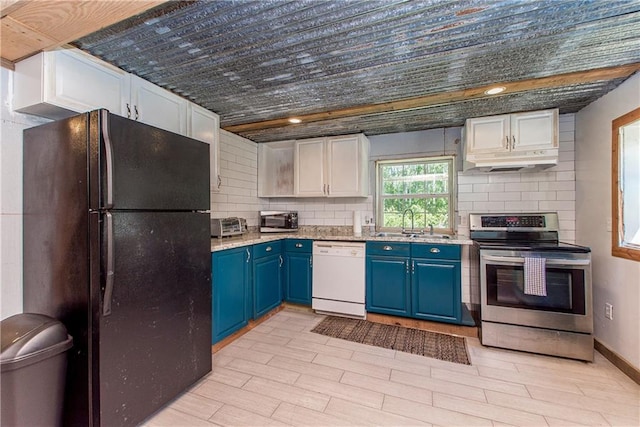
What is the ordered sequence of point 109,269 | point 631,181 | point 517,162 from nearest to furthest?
point 109,269, point 631,181, point 517,162

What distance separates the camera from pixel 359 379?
2072 millimetres

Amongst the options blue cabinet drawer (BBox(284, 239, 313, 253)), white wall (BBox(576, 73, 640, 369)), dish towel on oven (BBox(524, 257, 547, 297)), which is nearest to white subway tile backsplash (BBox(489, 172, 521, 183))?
white wall (BBox(576, 73, 640, 369))

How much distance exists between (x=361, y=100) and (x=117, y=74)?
74.1 inches

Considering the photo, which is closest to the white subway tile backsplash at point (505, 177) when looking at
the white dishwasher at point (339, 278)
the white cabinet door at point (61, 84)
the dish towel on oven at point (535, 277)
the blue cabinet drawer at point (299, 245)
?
the dish towel on oven at point (535, 277)

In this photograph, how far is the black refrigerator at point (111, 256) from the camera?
4.57 ft

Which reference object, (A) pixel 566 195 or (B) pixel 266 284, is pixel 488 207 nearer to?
(A) pixel 566 195

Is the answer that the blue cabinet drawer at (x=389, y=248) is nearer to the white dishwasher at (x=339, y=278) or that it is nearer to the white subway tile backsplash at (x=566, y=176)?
the white dishwasher at (x=339, y=278)

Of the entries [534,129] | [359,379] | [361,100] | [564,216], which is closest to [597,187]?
[564,216]

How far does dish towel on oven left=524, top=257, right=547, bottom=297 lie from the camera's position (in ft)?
7.73

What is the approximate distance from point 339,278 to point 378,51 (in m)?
2.32

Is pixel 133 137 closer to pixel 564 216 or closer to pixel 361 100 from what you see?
pixel 361 100

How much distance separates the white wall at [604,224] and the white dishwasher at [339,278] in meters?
2.08

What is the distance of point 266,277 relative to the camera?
3.16 meters

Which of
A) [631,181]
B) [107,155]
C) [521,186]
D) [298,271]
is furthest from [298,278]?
[631,181]
